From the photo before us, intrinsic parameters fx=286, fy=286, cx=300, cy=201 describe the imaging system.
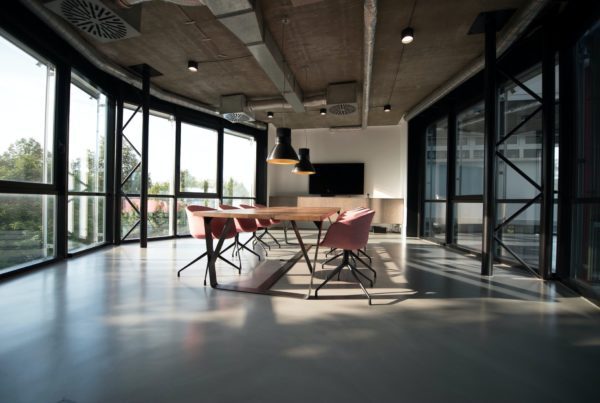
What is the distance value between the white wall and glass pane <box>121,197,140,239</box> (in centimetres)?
378

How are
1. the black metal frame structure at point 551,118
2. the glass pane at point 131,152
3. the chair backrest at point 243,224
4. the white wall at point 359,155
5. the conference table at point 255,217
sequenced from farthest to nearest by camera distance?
1. the white wall at point 359,155
2. the glass pane at point 131,152
3. the chair backrest at point 243,224
4. the black metal frame structure at point 551,118
5. the conference table at point 255,217

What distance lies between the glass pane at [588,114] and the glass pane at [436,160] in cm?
299

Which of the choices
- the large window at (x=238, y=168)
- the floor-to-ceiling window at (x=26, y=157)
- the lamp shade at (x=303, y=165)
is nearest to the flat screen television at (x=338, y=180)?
the large window at (x=238, y=168)

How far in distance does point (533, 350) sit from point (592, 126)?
2569 millimetres

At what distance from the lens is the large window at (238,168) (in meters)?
7.88

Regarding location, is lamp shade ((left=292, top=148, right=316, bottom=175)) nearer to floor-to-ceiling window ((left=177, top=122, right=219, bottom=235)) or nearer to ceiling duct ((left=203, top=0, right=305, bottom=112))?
ceiling duct ((left=203, top=0, right=305, bottom=112))

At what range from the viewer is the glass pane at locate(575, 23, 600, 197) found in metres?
2.87

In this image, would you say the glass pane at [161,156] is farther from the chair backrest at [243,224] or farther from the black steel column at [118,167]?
the chair backrest at [243,224]

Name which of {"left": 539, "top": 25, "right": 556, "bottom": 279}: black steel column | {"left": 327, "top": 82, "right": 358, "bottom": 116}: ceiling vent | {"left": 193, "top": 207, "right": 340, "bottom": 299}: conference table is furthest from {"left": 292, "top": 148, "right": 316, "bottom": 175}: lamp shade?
{"left": 539, "top": 25, "right": 556, "bottom": 279}: black steel column

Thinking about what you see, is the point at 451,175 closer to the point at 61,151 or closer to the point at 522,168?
the point at 522,168

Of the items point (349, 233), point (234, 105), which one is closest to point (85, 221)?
point (234, 105)

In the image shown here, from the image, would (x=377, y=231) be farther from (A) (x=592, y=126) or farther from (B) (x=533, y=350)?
(B) (x=533, y=350)

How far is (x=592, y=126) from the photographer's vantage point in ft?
9.66

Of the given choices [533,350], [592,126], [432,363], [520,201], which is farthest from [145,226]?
[592,126]
